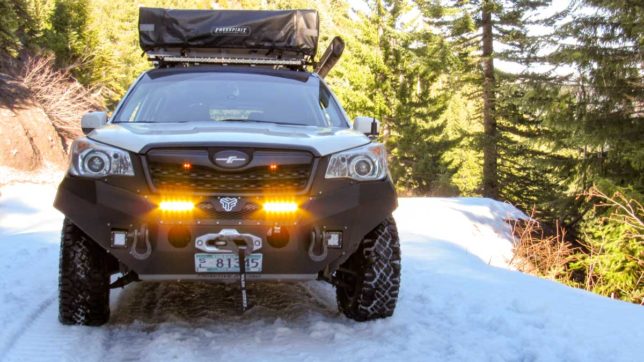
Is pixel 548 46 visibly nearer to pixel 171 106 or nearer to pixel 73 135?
pixel 171 106

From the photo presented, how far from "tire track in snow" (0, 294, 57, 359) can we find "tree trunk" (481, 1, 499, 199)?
21.8 metres

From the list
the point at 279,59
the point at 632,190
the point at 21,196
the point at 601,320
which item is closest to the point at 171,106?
the point at 279,59

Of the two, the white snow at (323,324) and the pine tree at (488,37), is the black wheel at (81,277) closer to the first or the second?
the white snow at (323,324)

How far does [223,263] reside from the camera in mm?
3512

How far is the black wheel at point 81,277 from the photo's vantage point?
366 cm

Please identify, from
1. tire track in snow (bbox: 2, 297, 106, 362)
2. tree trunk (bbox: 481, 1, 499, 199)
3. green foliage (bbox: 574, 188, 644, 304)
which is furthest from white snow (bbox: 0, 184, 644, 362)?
tree trunk (bbox: 481, 1, 499, 199)

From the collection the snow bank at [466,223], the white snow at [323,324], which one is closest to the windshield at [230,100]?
the white snow at [323,324]

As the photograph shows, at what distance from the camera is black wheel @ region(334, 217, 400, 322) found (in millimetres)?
3846

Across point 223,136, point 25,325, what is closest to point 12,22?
point 25,325

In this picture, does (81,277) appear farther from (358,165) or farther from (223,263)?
(358,165)

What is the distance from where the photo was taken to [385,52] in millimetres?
28453

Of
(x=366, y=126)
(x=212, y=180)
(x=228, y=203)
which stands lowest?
(x=228, y=203)

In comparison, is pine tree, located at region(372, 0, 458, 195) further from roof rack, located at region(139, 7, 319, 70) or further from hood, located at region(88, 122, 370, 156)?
hood, located at region(88, 122, 370, 156)

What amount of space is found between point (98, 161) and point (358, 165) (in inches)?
60.2
